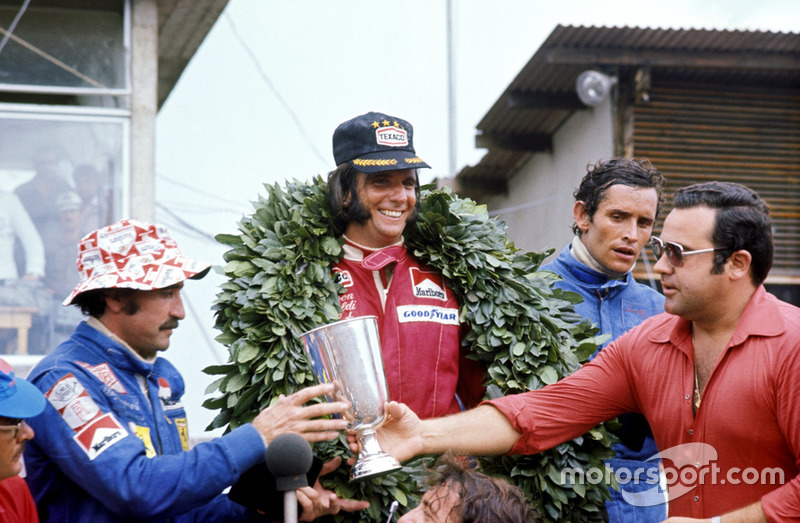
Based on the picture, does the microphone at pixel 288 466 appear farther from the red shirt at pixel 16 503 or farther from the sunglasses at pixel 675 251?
the sunglasses at pixel 675 251

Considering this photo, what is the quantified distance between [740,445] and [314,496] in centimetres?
156

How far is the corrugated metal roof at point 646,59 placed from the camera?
404 inches

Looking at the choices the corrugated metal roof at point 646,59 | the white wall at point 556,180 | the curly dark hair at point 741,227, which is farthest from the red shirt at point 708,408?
the white wall at point 556,180

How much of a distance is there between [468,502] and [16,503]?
1.49 meters

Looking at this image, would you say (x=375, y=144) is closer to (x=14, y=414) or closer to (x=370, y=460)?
(x=370, y=460)

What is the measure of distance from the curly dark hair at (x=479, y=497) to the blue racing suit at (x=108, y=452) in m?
0.66

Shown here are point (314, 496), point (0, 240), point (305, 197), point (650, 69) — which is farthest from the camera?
point (650, 69)

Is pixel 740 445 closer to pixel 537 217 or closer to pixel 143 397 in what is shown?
pixel 143 397

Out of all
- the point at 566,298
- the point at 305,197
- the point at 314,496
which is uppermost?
the point at 305,197

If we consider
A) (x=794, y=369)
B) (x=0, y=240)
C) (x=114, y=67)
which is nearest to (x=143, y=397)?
(x=794, y=369)

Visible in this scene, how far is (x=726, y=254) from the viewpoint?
3.47 m

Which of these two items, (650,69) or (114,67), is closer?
(114,67)

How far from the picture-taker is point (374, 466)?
3.31 m

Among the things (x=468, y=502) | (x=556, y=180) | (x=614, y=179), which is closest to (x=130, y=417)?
(x=468, y=502)
